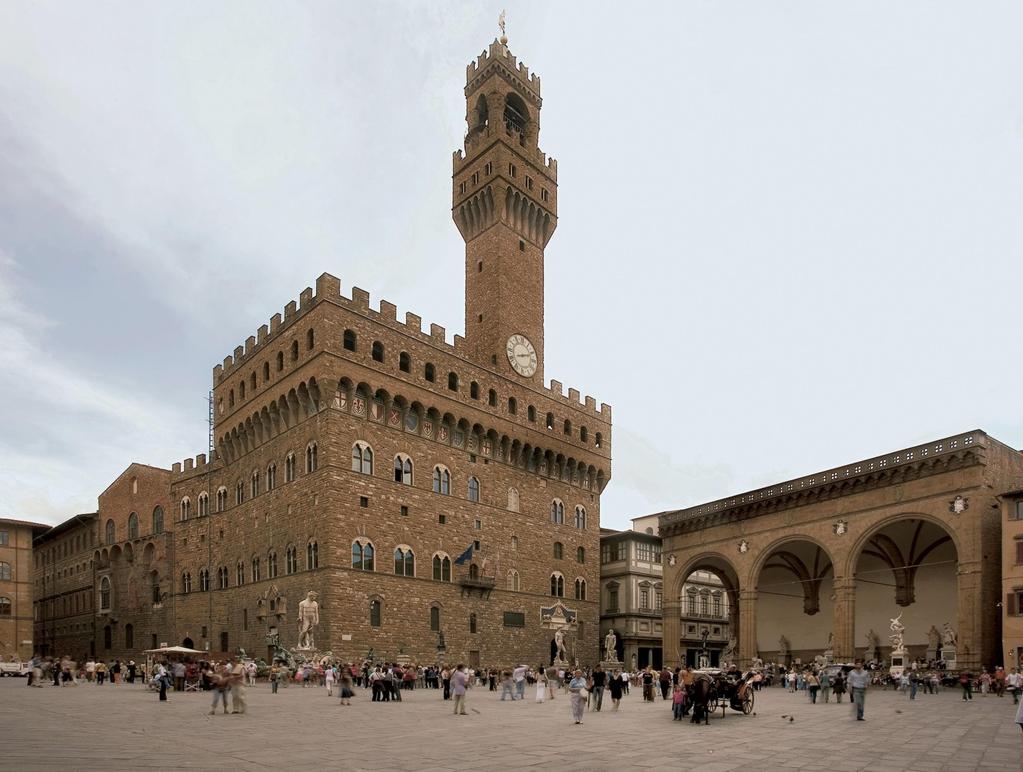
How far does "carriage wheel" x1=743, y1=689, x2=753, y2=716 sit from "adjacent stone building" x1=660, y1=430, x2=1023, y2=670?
56.2ft

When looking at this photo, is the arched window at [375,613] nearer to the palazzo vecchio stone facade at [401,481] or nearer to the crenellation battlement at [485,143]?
the palazzo vecchio stone facade at [401,481]

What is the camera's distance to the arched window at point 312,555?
39.7 m

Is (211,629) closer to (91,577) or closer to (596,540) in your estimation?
(91,577)

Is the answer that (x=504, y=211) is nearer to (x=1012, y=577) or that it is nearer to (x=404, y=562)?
(x=404, y=562)

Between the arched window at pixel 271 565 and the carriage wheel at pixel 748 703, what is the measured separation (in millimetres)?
27804

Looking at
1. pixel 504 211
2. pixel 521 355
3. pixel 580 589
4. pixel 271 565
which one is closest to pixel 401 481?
pixel 271 565

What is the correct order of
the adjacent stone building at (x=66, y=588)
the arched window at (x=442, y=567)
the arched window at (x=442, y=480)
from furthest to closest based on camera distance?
1. the adjacent stone building at (x=66, y=588)
2. the arched window at (x=442, y=480)
3. the arched window at (x=442, y=567)

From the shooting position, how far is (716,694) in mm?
20422

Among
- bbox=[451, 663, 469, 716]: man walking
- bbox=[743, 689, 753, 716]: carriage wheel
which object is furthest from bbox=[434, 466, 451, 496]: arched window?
bbox=[743, 689, 753, 716]: carriage wheel

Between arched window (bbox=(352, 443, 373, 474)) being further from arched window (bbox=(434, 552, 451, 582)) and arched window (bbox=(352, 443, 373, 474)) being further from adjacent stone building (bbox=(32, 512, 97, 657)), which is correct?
adjacent stone building (bbox=(32, 512, 97, 657))

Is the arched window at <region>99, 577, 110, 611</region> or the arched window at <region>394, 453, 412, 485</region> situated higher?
→ the arched window at <region>394, 453, 412, 485</region>

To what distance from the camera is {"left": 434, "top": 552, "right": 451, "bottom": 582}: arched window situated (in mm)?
43750

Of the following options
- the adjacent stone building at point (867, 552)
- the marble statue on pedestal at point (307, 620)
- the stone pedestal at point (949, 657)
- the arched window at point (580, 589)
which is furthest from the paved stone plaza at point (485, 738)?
the arched window at point (580, 589)

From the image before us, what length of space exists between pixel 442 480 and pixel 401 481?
292 centimetres
